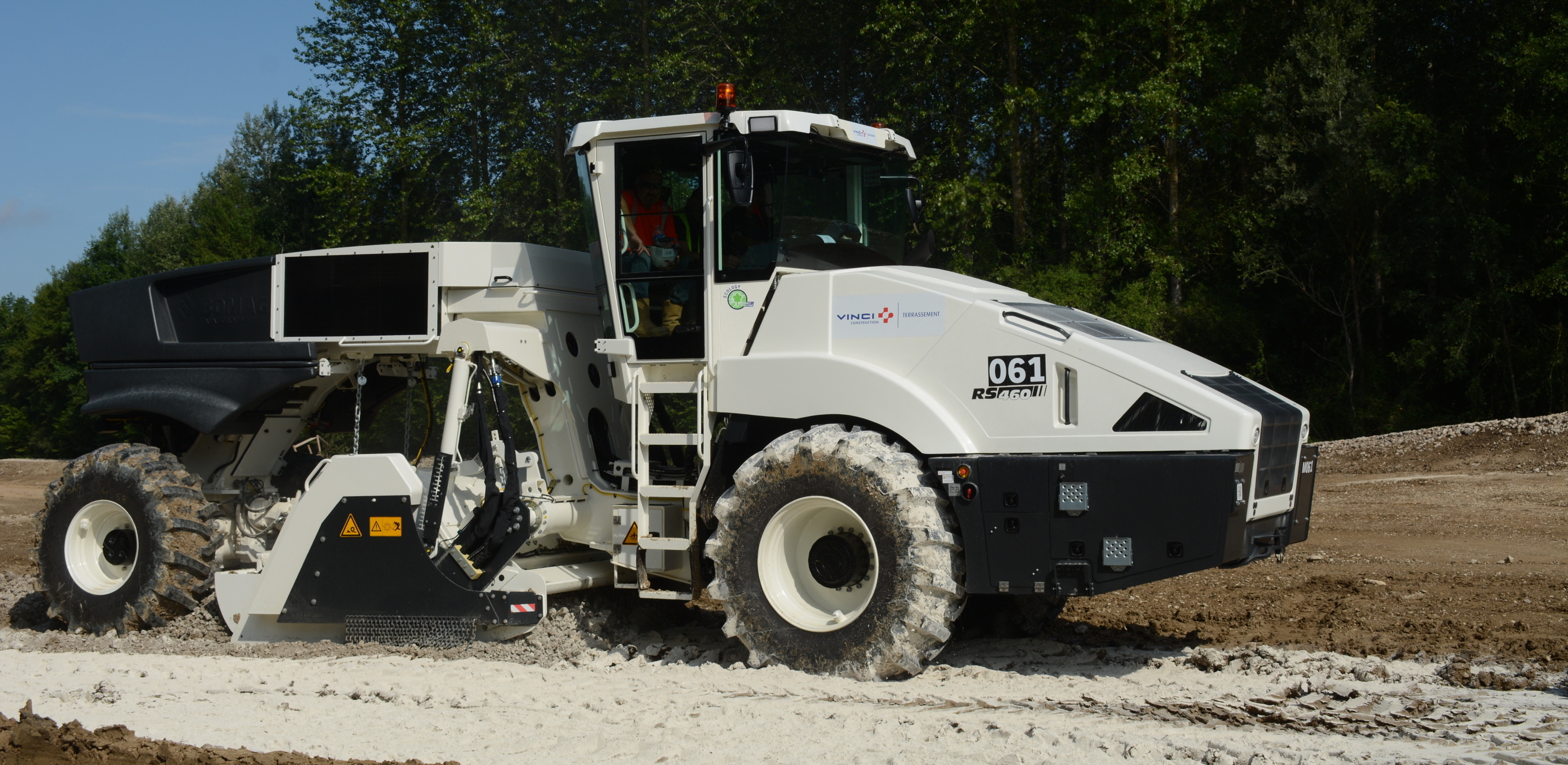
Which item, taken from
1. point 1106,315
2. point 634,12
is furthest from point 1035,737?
point 634,12

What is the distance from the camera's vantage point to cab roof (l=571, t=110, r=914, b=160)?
Answer: 613cm

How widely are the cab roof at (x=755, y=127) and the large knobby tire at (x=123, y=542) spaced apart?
11.4 feet

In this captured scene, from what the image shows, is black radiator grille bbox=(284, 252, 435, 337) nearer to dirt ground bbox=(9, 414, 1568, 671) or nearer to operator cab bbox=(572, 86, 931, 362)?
operator cab bbox=(572, 86, 931, 362)

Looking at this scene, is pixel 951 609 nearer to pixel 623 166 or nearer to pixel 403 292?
pixel 623 166

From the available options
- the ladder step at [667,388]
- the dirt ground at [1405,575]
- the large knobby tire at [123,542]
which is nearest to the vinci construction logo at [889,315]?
the ladder step at [667,388]

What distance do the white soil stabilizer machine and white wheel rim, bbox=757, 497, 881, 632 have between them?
2 centimetres

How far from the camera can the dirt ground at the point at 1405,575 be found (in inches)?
259

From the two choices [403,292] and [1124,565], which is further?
[403,292]

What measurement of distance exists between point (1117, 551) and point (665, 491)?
2.45 m

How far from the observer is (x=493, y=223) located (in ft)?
81.9

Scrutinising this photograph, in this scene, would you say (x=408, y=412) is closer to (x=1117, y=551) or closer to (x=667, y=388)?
(x=667, y=388)

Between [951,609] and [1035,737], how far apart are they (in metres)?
1.08

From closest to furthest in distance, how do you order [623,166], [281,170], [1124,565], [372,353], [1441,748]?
[1441,748], [1124,565], [623,166], [372,353], [281,170]

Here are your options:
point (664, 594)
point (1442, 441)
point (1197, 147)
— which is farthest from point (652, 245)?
point (1197, 147)
